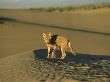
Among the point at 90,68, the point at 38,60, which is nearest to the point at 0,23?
the point at 38,60

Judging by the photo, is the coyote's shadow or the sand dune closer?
the sand dune

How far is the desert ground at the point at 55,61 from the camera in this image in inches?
520

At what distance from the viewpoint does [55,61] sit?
16047 mm

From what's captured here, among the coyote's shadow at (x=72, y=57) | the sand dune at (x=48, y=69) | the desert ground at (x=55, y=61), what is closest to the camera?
the sand dune at (x=48, y=69)

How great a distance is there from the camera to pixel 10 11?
57.0m

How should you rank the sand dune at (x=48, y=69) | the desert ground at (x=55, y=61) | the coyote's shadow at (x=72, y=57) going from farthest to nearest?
the coyote's shadow at (x=72, y=57), the desert ground at (x=55, y=61), the sand dune at (x=48, y=69)

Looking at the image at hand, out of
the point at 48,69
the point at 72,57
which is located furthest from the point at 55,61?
the point at 48,69

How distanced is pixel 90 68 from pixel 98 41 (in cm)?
1261

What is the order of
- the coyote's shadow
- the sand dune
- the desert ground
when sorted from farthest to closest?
the coyote's shadow
the desert ground
the sand dune

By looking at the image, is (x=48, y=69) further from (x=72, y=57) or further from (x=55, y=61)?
(x=72, y=57)

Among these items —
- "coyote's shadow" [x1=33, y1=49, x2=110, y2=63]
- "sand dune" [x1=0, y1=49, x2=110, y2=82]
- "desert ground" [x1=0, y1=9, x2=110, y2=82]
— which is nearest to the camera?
"sand dune" [x1=0, y1=49, x2=110, y2=82]

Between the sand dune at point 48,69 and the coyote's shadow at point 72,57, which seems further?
the coyote's shadow at point 72,57

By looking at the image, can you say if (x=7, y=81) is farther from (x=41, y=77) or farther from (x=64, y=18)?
(x=64, y=18)

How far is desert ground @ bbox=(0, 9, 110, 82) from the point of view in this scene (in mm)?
13198
